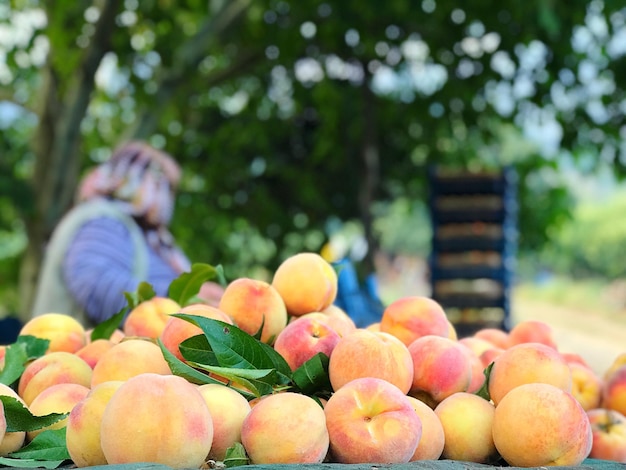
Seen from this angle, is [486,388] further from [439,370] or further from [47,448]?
[47,448]

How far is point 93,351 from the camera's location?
124 centimetres

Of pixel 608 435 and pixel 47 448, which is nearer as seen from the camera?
pixel 47 448

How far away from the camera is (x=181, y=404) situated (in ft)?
2.74

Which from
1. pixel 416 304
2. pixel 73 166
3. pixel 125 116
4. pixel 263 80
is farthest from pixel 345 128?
pixel 416 304

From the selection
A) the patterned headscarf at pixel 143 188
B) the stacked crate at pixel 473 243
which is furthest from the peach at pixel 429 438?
the stacked crate at pixel 473 243

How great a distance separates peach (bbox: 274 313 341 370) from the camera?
42.6 inches

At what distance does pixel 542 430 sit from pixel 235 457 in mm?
402

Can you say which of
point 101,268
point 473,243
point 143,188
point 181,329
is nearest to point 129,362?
point 181,329

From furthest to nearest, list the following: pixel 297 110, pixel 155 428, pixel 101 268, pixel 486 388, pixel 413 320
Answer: pixel 297 110 → pixel 101 268 → pixel 413 320 → pixel 486 388 → pixel 155 428

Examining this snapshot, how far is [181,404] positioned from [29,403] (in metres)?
0.39

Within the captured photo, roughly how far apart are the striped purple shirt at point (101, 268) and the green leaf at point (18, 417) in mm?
1559

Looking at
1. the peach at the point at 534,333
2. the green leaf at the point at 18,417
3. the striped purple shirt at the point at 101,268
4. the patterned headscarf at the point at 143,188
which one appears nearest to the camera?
the green leaf at the point at 18,417

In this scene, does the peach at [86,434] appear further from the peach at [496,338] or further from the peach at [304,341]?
the peach at [496,338]

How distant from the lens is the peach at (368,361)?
102 cm
